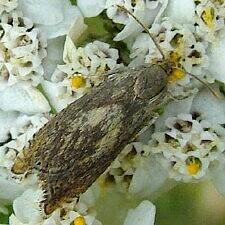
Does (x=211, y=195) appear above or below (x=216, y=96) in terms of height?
below

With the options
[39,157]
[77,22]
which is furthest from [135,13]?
[39,157]

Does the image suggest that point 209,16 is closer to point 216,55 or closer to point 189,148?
point 216,55

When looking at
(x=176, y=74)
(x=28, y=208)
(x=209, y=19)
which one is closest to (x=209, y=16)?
(x=209, y=19)

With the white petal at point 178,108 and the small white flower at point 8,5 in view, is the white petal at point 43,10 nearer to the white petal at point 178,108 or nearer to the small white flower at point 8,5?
the small white flower at point 8,5

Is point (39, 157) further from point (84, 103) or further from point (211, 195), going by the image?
point (211, 195)

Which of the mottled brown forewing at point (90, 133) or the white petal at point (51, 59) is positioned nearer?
the mottled brown forewing at point (90, 133)

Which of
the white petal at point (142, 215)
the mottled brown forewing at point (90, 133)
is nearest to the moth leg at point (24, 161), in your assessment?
the mottled brown forewing at point (90, 133)

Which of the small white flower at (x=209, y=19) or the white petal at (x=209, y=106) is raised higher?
the small white flower at (x=209, y=19)
